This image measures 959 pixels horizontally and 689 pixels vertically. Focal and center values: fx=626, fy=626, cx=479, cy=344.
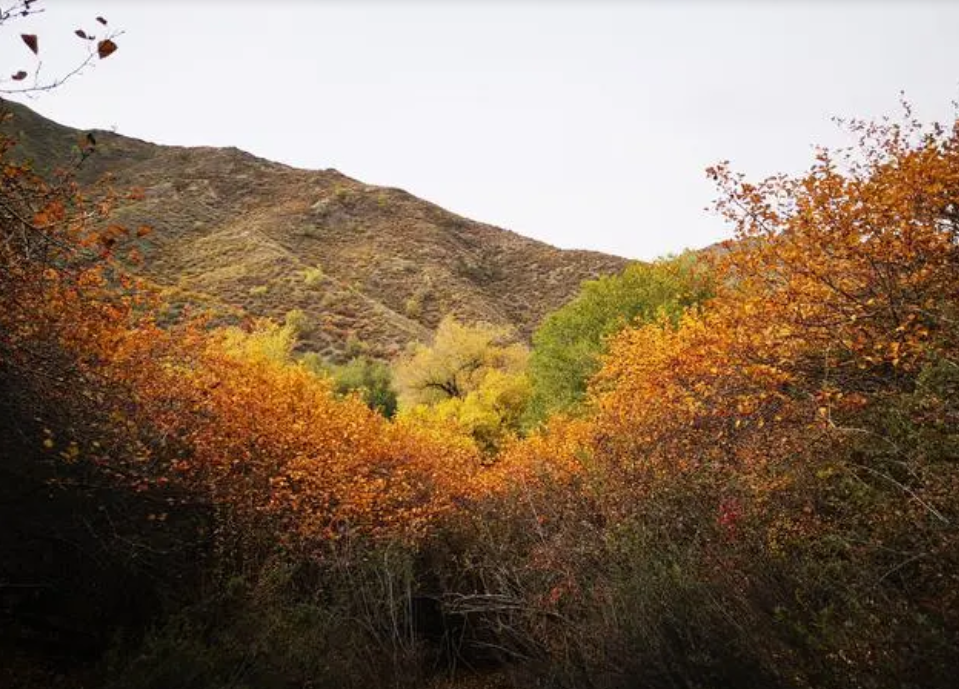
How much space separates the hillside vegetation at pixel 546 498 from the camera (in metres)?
5.69

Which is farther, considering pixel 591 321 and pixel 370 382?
pixel 370 382

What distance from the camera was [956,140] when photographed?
9.38 metres

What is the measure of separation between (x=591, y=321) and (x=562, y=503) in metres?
17.4

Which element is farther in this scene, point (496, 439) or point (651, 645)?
point (496, 439)

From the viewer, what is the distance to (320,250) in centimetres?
6675

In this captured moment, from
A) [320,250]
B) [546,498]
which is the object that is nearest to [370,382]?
[546,498]

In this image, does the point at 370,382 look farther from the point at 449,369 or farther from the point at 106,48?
the point at 106,48

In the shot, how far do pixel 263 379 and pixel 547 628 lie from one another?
11247 millimetres

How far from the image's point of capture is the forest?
5.64 meters

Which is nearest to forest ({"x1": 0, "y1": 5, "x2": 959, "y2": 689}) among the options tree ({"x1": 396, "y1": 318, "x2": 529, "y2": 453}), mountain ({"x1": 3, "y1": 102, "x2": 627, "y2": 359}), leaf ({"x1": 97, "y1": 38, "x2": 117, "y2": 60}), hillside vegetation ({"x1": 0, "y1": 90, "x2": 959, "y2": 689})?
hillside vegetation ({"x1": 0, "y1": 90, "x2": 959, "y2": 689})

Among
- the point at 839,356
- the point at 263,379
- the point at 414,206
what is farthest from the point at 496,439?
the point at 414,206

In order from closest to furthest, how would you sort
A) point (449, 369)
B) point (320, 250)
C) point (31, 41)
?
point (31, 41) → point (449, 369) → point (320, 250)

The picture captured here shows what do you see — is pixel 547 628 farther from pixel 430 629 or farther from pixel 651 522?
pixel 430 629

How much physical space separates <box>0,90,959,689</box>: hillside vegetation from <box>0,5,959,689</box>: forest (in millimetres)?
50
